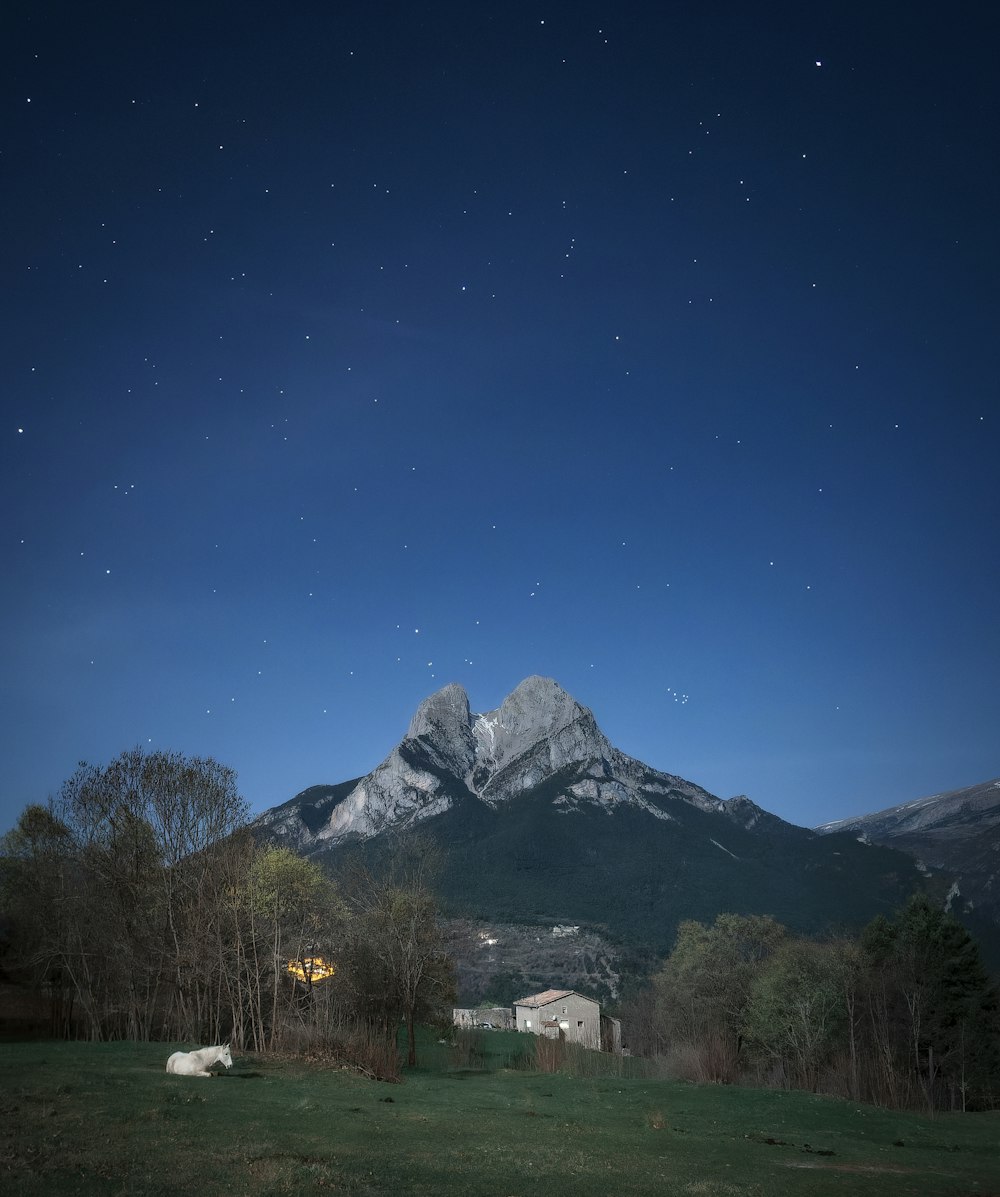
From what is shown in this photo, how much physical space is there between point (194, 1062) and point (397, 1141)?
1405cm

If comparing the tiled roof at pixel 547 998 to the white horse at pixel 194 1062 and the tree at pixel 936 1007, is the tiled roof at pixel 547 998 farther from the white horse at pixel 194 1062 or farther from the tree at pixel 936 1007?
the white horse at pixel 194 1062

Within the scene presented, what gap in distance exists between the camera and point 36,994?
2307 inches

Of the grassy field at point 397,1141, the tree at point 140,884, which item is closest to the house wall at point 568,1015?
the tree at point 140,884

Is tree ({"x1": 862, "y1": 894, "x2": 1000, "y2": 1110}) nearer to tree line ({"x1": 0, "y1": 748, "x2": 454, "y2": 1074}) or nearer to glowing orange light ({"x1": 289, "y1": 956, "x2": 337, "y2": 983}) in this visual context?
tree line ({"x1": 0, "y1": 748, "x2": 454, "y2": 1074})

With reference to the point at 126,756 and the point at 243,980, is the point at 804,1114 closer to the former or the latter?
the point at 243,980

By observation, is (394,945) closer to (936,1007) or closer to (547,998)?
(936,1007)

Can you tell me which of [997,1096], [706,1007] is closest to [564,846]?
[706,1007]

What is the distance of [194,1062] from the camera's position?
28.5m

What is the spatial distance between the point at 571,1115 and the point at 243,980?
27.6 meters

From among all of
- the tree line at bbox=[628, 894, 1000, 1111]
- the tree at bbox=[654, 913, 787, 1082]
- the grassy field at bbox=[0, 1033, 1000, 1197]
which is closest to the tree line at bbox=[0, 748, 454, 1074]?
the grassy field at bbox=[0, 1033, 1000, 1197]

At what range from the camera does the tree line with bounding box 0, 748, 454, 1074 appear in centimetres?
4619

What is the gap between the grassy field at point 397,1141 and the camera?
13.0 m

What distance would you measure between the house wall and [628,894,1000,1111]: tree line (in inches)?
1898

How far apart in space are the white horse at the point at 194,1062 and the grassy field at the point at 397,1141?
2.81 ft
